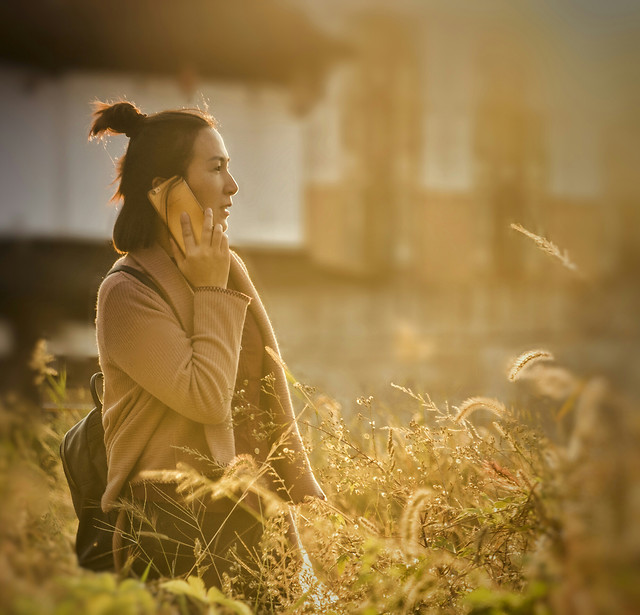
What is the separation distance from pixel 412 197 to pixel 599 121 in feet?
7.24

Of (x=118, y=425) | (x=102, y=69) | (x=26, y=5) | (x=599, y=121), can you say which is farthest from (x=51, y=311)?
(x=599, y=121)

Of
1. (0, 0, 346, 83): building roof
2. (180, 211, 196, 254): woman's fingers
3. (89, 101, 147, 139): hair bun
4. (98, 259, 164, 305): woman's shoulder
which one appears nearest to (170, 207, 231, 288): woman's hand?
(180, 211, 196, 254): woman's fingers

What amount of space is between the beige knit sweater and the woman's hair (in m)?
0.06

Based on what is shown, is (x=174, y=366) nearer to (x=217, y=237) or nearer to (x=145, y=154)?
(x=217, y=237)

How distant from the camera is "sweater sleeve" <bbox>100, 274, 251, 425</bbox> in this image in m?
1.67

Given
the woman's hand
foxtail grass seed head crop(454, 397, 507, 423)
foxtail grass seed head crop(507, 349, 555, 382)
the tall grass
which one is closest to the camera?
the tall grass

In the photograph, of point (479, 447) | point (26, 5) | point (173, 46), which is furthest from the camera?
point (173, 46)

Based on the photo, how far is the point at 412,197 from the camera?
285 inches

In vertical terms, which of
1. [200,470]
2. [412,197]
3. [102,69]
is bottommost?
[200,470]

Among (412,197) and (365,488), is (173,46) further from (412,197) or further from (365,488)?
(365,488)

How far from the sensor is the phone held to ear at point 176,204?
183 centimetres

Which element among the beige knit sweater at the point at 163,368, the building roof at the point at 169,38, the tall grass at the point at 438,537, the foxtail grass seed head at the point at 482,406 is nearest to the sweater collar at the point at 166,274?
the beige knit sweater at the point at 163,368

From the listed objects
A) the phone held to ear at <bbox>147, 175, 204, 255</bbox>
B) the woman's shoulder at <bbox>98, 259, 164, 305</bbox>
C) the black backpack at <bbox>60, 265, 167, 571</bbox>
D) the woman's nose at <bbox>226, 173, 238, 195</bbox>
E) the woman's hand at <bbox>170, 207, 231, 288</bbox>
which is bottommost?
the black backpack at <bbox>60, 265, 167, 571</bbox>

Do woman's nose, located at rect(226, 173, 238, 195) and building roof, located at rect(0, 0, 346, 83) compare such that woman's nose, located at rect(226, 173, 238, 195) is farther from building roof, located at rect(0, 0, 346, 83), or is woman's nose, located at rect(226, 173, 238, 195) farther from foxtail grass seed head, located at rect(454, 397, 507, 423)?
building roof, located at rect(0, 0, 346, 83)
